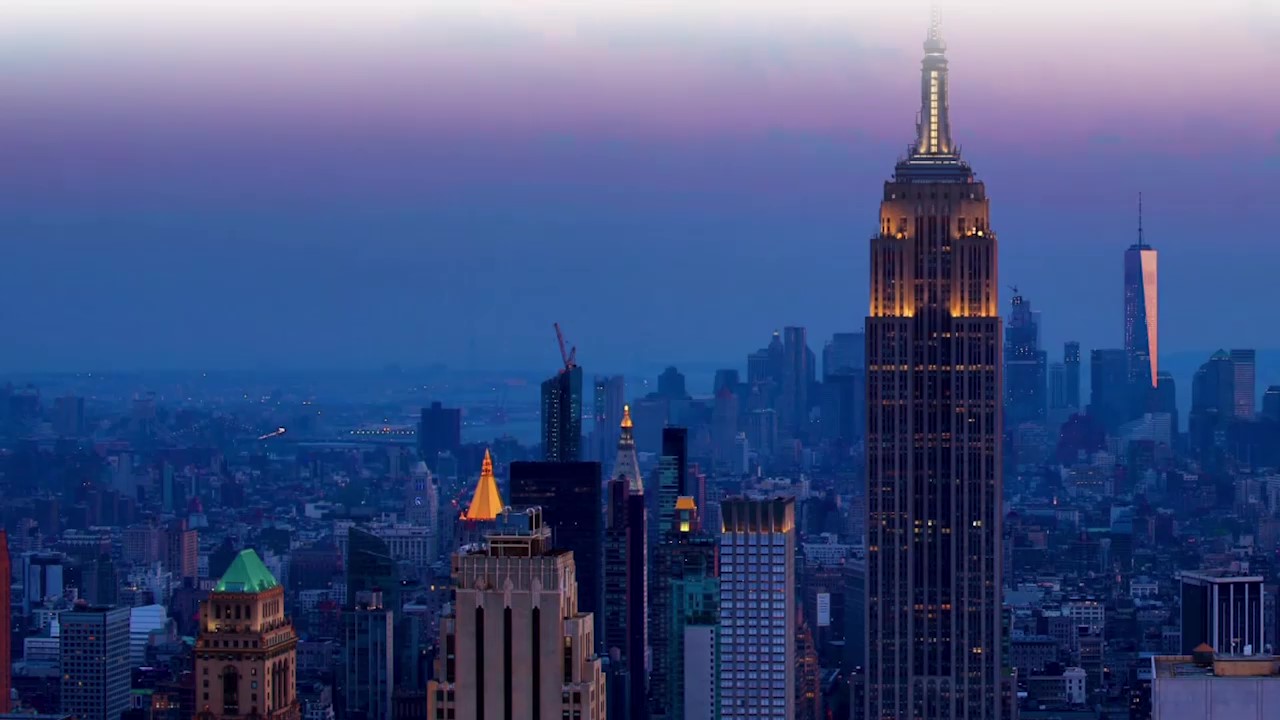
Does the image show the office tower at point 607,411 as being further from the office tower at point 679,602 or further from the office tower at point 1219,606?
the office tower at point 1219,606

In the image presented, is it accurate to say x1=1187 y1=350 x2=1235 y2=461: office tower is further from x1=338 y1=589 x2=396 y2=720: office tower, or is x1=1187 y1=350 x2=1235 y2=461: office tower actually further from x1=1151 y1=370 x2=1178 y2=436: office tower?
x1=338 y1=589 x2=396 y2=720: office tower

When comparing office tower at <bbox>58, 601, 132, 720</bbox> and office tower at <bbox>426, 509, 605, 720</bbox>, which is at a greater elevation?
Result: office tower at <bbox>426, 509, 605, 720</bbox>

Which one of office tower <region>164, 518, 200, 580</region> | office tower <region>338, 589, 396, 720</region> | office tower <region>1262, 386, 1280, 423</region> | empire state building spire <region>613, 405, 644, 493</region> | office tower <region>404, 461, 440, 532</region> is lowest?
office tower <region>338, 589, 396, 720</region>

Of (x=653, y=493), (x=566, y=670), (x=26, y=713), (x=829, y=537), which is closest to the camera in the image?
(x=566, y=670)

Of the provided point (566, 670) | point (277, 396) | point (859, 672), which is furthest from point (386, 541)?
point (566, 670)

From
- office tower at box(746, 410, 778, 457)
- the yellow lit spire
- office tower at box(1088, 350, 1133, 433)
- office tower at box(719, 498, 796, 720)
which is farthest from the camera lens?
office tower at box(746, 410, 778, 457)

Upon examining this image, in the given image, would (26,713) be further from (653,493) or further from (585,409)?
(653,493)

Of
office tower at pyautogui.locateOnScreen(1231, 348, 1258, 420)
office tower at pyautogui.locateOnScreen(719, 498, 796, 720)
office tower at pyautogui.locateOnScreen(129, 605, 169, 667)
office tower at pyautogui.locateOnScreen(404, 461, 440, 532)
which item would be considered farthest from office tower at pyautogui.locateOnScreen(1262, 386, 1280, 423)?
office tower at pyautogui.locateOnScreen(129, 605, 169, 667)
